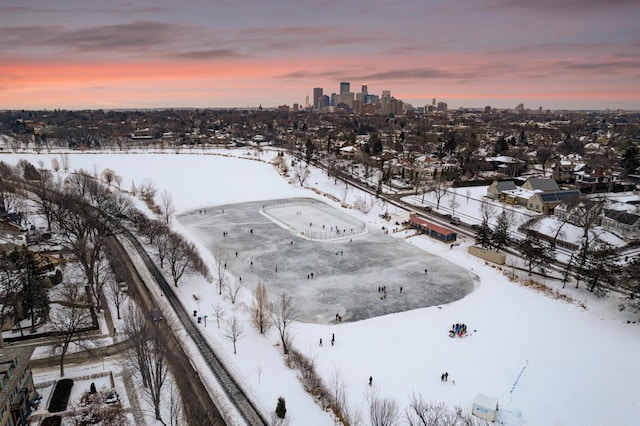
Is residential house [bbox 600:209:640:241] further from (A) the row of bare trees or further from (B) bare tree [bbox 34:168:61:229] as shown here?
(B) bare tree [bbox 34:168:61:229]

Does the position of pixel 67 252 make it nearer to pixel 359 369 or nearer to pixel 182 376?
pixel 182 376

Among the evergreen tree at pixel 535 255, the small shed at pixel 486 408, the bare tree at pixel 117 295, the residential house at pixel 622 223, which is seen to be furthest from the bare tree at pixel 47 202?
the residential house at pixel 622 223

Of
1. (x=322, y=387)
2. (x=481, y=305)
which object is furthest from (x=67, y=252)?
(x=481, y=305)

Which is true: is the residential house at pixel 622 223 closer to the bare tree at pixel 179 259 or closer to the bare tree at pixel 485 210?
the bare tree at pixel 485 210

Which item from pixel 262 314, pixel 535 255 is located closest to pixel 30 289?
pixel 262 314

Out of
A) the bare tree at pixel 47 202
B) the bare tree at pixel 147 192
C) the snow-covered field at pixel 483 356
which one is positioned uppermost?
the bare tree at pixel 47 202

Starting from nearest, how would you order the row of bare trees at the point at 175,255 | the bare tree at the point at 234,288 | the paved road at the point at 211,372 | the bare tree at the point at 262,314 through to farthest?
the paved road at the point at 211,372, the bare tree at the point at 262,314, the bare tree at the point at 234,288, the row of bare trees at the point at 175,255
